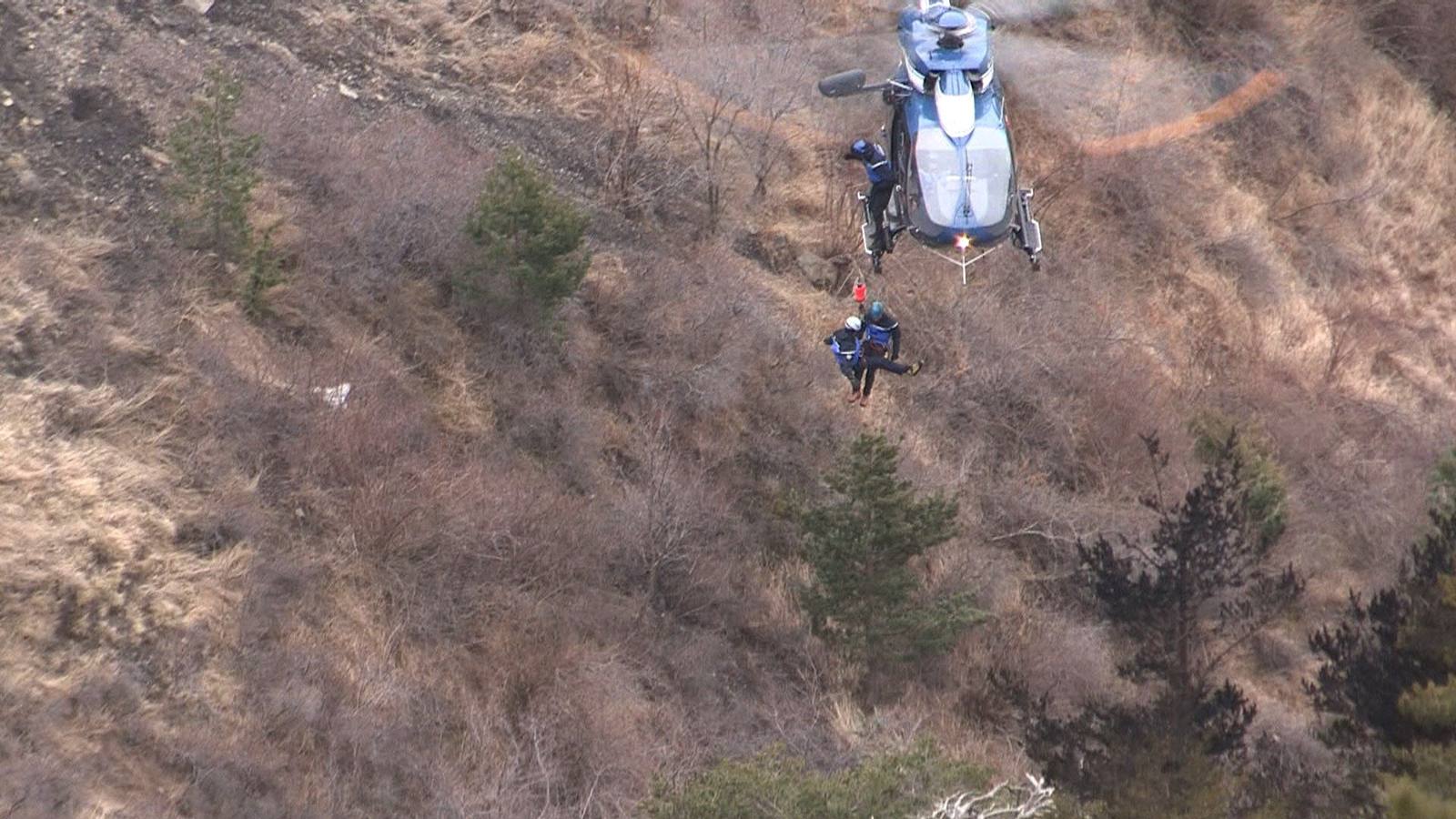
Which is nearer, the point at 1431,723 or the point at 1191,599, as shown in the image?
the point at 1431,723

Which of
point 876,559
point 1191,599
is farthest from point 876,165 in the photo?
point 1191,599

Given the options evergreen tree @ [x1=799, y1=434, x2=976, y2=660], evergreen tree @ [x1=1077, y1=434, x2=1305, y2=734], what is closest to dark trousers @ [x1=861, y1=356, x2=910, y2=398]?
evergreen tree @ [x1=799, y1=434, x2=976, y2=660]

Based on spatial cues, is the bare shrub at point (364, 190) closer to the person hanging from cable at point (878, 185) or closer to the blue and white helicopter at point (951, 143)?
the person hanging from cable at point (878, 185)

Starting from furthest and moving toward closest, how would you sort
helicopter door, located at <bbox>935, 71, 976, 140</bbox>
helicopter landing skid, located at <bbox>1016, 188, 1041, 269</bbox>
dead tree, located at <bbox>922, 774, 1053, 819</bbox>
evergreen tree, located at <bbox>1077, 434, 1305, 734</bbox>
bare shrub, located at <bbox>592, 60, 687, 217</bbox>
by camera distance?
bare shrub, located at <bbox>592, 60, 687, 217</bbox>
evergreen tree, located at <bbox>1077, 434, 1305, 734</bbox>
helicopter landing skid, located at <bbox>1016, 188, 1041, 269</bbox>
helicopter door, located at <bbox>935, 71, 976, 140</bbox>
dead tree, located at <bbox>922, 774, 1053, 819</bbox>

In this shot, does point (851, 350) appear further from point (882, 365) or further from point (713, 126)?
point (713, 126)

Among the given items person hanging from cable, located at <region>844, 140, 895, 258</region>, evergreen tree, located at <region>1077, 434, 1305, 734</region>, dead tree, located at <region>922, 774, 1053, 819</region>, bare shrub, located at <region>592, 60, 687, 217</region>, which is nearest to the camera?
dead tree, located at <region>922, 774, 1053, 819</region>

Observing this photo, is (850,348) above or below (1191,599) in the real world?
above

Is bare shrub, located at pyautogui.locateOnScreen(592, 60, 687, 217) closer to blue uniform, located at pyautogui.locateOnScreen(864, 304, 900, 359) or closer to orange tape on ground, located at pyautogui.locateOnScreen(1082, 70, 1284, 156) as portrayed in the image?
blue uniform, located at pyautogui.locateOnScreen(864, 304, 900, 359)
